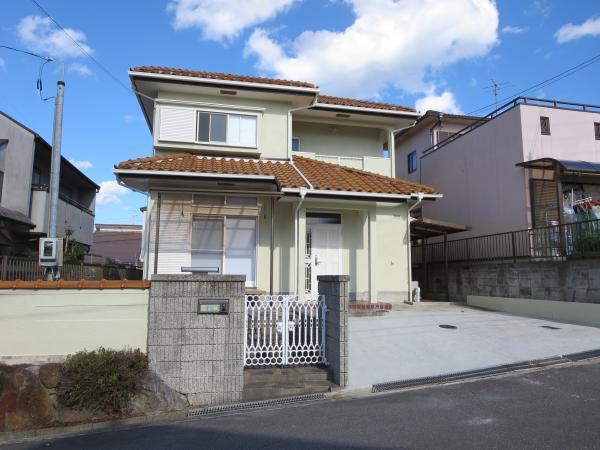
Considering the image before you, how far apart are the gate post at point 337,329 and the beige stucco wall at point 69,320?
2513 mm

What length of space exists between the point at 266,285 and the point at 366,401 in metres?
5.76

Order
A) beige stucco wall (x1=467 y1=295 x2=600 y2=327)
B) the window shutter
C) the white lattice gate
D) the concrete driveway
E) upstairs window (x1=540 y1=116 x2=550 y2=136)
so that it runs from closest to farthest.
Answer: the white lattice gate, the concrete driveway, beige stucco wall (x1=467 y1=295 x2=600 y2=327), the window shutter, upstairs window (x1=540 y1=116 x2=550 y2=136)

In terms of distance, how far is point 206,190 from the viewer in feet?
31.6

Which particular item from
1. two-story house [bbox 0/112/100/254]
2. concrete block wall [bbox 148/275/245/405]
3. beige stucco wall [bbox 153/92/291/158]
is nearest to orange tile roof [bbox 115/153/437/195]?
beige stucco wall [bbox 153/92/291/158]

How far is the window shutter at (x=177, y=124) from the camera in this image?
1133 cm

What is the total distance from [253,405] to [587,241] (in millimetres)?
8615

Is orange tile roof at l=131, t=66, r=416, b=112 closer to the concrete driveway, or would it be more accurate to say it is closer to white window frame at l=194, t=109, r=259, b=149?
white window frame at l=194, t=109, r=259, b=149

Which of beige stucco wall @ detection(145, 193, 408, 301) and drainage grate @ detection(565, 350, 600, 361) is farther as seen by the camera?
beige stucco wall @ detection(145, 193, 408, 301)

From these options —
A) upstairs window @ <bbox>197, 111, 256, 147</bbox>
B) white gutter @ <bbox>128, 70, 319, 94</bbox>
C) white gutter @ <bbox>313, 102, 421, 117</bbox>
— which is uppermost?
white gutter @ <bbox>128, 70, 319, 94</bbox>

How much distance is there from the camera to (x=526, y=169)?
12766mm

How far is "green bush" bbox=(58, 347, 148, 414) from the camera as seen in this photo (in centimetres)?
492

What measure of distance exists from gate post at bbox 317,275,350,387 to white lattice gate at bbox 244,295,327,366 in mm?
158

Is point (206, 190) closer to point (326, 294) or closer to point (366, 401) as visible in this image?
point (326, 294)

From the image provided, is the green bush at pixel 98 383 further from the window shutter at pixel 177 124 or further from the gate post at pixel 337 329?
the window shutter at pixel 177 124
